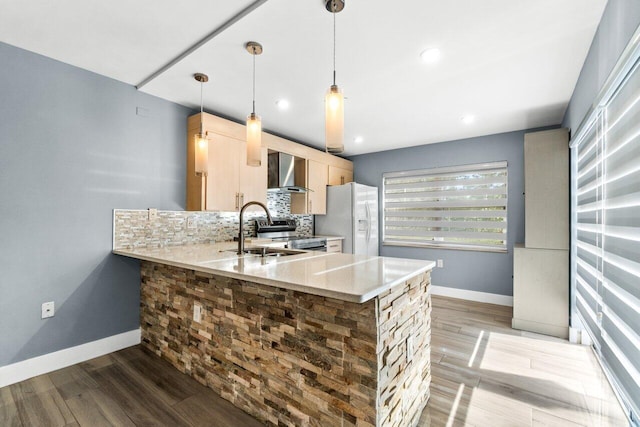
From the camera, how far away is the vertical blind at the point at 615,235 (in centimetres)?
137

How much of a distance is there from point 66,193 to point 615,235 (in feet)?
12.2

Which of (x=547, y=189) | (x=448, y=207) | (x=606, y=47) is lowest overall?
(x=448, y=207)

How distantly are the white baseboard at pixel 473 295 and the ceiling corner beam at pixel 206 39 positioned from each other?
4225 mm

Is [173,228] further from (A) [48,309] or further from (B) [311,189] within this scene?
(B) [311,189]

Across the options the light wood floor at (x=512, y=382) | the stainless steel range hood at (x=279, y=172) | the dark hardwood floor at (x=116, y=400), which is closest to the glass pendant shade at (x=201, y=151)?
the stainless steel range hood at (x=279, y=172)

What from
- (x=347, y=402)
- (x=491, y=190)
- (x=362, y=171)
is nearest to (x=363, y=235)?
(x=362, y=171)

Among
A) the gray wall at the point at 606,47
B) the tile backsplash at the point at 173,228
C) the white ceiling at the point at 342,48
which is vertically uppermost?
the white ceiling at the point at 342,48

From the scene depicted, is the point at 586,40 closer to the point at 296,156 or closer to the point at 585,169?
the point at 585,169

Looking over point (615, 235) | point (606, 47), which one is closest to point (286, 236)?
point (615, 235)

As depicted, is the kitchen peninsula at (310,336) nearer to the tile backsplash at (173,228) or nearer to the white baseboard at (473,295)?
the tile backsplash at (173,228)

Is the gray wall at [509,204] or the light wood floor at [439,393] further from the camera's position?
the gray wall at [509,204]

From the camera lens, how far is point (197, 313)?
6.99 ft

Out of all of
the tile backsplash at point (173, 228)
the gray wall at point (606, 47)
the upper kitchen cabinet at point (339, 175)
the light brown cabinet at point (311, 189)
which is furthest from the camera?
the upper kitchen cabinet at point (339, 175)

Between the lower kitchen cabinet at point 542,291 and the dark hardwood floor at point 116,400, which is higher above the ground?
the lower kitchen cabinet at point 542,291
